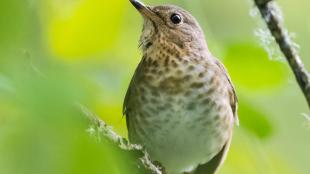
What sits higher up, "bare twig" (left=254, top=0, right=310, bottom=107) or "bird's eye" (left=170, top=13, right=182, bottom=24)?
"bird's eye" (left=170, top=13, right=182, bottom=24)

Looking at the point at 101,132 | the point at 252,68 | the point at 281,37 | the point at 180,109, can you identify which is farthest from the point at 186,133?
the point at 101,132

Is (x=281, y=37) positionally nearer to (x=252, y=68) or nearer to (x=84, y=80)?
(x=84, y=80)

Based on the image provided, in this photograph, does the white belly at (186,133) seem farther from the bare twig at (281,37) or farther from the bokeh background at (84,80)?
the bare twig at (281,37)

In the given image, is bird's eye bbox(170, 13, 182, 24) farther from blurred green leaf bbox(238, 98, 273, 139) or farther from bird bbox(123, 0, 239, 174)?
blurred green leaf bbox(238, 98, 273, 139)

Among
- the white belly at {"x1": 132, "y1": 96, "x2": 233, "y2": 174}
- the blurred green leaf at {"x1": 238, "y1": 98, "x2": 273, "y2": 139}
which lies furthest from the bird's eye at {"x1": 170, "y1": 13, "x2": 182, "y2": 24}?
the blurred green leaf at {"x1": 238, "y1": 98, "x2": 273, "y2": 139}

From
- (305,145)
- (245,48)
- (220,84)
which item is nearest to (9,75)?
(245,48)

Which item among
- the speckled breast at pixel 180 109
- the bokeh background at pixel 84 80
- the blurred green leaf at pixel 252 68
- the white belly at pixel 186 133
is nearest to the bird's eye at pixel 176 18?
the speckled breast at pixel 180 109
